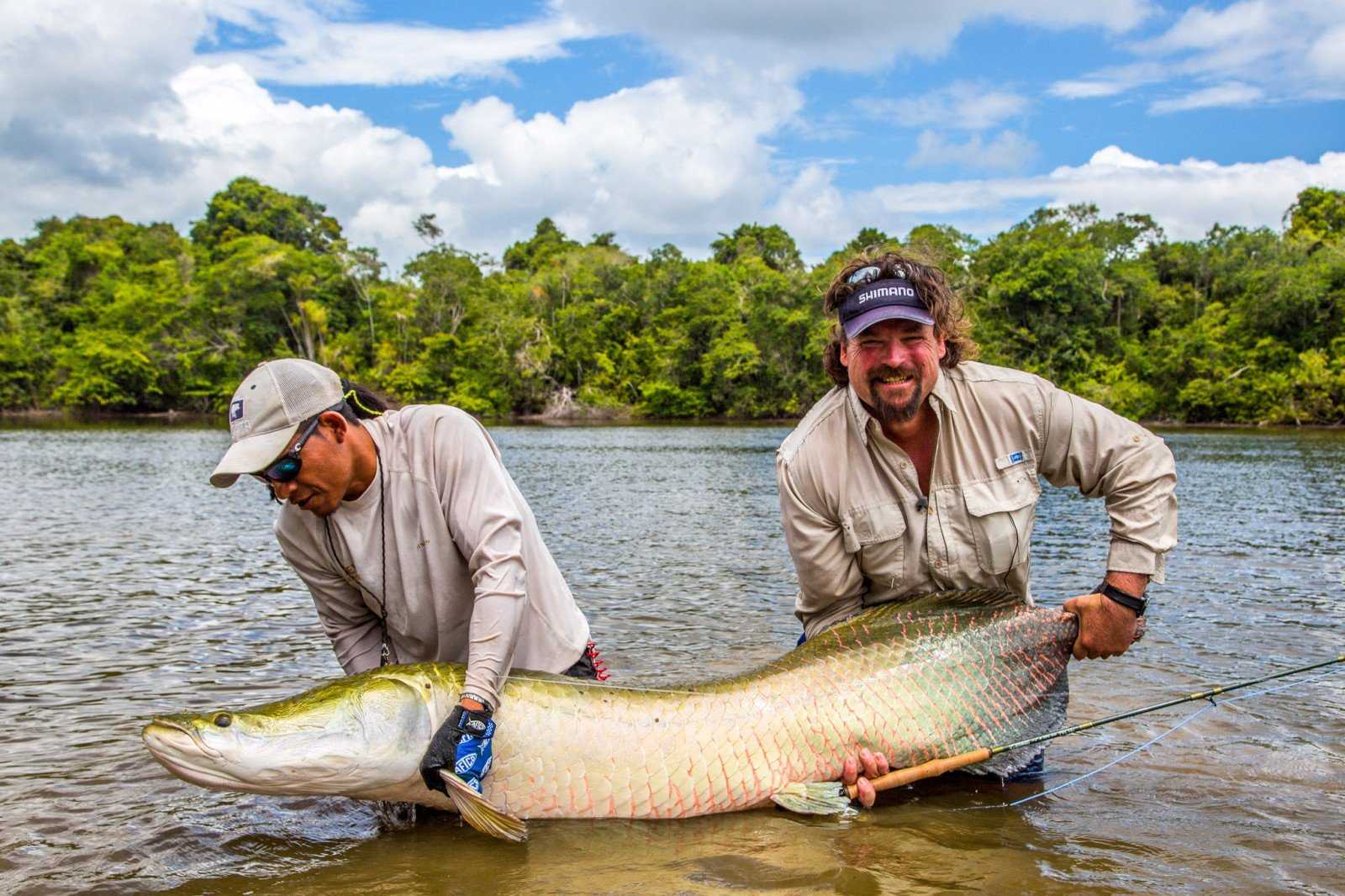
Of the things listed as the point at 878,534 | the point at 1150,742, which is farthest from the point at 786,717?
the point at 1150,742

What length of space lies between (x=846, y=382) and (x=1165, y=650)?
4.43 meters

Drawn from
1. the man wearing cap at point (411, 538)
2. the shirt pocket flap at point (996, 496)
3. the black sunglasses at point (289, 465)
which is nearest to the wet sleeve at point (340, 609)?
the man wearing cap at point (411, 538)

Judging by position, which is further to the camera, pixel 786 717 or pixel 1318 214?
pixel 1318 214

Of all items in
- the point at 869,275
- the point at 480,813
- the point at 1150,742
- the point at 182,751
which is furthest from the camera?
the point at 1150,742

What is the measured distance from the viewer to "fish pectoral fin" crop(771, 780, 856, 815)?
141 inches

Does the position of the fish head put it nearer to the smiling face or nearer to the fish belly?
the fish belly

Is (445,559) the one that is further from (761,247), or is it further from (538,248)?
(538,248)

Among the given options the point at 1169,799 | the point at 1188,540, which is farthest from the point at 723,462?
the point at 1169,799

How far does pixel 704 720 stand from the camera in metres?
3.57

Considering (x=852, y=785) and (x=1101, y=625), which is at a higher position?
(x=1101, y=625)

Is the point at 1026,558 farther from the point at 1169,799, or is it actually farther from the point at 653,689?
the point at 653,689

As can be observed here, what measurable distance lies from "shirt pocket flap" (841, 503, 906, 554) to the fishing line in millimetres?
1145

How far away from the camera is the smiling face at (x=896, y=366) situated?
3.66 m

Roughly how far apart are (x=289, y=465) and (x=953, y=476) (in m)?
2.37
